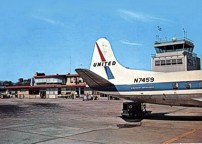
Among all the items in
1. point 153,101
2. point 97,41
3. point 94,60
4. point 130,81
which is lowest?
point 153,101

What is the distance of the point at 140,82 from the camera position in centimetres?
2386

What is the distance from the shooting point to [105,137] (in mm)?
14250

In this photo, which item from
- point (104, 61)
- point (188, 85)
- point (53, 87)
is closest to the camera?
point (188, 85)

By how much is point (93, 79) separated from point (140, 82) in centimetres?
433

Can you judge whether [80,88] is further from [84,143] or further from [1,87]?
[84,143]

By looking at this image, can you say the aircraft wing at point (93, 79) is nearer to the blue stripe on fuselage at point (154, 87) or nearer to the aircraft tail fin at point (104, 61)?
the blue stripe on fuselage at point (154, 87)

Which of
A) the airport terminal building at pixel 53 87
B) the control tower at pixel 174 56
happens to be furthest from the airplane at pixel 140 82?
the airport terminal building at pixel 53 87

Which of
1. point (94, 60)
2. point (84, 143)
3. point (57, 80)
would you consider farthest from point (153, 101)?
point (57, 80)

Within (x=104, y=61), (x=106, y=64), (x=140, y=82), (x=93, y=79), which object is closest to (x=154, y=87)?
(x=140, y=82)

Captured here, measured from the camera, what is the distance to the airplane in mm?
21880

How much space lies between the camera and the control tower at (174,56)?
91.5 metres

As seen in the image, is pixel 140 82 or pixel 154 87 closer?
pixel 154 87

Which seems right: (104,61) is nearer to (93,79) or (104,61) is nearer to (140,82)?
(93,79)

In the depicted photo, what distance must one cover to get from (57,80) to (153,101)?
100 m
